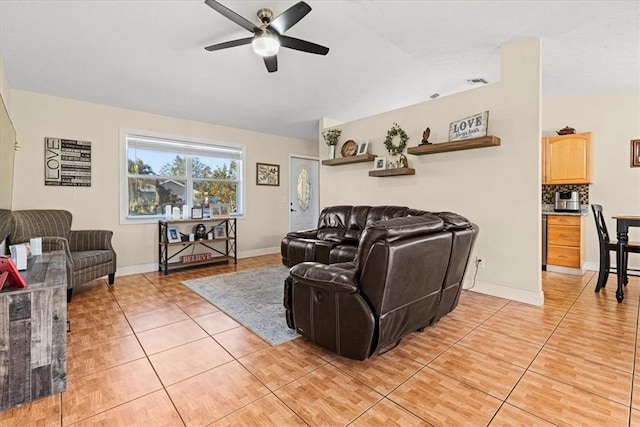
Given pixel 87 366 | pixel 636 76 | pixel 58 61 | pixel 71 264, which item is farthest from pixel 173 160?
pixel 636 76

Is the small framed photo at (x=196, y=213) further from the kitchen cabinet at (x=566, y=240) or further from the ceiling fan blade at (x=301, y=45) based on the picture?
the kitchen cabinet at (x=566, y=240)

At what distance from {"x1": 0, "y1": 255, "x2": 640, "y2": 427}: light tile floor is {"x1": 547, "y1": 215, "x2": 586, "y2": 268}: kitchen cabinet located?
149 centimetres

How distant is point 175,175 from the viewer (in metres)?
4.96

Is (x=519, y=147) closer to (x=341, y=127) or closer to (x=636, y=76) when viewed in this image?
(x=636, y=76)

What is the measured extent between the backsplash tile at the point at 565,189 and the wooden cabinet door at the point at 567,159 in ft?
0.82

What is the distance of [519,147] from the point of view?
3182 millimetres

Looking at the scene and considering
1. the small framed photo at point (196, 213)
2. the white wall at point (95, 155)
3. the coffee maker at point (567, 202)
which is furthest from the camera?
the small framed photo at point (196, 213)

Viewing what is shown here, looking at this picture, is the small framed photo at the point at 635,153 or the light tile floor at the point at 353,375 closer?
the light tile floor at the point at 353,375

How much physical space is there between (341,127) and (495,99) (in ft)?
8.22

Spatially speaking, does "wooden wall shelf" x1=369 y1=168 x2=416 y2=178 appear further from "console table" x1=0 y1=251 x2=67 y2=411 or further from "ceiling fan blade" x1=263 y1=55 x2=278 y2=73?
"console table" x1=0 y1=251 x2=67 y2=411

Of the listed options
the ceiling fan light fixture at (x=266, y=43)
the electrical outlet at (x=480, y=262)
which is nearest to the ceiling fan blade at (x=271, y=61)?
the ceiling fan light fixture at (x=266, y=43)

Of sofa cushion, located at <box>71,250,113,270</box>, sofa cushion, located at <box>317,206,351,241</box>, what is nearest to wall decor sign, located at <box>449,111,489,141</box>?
sofa cushion, located at <box>317,206,351,241</box>

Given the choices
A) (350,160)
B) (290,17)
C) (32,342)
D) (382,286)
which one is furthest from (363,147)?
(32,342)

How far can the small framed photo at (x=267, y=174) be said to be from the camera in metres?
5.95
